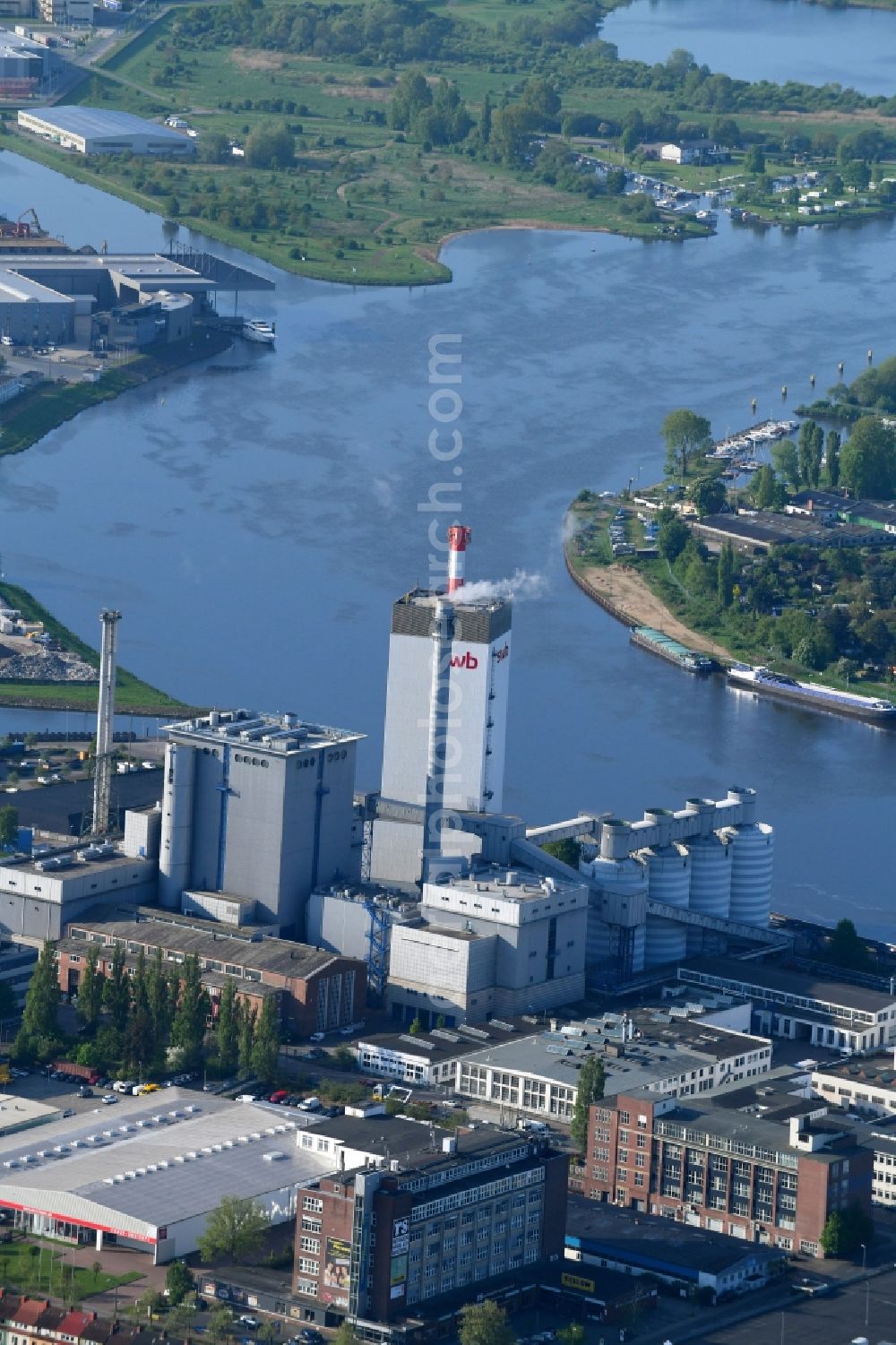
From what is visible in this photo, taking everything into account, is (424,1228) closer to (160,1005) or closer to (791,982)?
(160,1005)

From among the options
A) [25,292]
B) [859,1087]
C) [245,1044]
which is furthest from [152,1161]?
[25,292]

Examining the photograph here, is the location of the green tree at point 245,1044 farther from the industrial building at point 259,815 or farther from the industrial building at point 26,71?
the industrial building at point 26,71

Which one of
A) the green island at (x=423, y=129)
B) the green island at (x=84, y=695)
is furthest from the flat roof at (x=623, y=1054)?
the green island at (x=423, y=129)

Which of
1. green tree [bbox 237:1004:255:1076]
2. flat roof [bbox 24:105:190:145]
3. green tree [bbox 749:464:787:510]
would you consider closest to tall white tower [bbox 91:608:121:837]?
green tree [bbox 237:1004:255:1076]

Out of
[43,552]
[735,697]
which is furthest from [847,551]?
[43,552]

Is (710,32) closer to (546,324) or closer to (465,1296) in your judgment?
(546,324)
